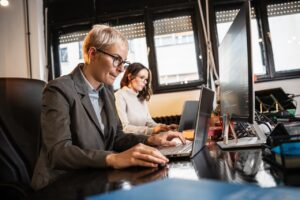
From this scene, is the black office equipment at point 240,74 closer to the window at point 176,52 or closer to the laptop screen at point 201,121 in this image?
the laptop screen at point 201,121

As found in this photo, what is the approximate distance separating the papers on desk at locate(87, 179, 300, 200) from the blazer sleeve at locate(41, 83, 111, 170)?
15.6 inches

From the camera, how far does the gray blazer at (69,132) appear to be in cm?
85

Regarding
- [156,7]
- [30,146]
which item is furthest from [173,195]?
[156,7]

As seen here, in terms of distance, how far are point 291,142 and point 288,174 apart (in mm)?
76

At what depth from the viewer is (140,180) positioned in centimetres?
59

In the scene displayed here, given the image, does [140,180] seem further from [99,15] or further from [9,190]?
[99,15]

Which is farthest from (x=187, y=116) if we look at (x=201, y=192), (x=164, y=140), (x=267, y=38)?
(x=267, y=38)

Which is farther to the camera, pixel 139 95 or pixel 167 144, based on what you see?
pixel 139 95

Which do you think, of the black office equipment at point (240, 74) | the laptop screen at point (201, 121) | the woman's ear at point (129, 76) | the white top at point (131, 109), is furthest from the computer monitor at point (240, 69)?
the woman's ear at point (129, 76)

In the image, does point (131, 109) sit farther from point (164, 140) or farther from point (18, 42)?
point (18, 42)

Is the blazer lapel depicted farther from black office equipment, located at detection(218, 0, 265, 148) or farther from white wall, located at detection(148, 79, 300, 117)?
white wall, located at detection(148, 79, 300, 117)

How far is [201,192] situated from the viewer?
412 mm

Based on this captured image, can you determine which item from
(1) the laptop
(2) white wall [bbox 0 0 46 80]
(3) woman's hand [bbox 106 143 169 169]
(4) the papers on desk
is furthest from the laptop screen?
(2) white wall [bbox 0 0 46 80]

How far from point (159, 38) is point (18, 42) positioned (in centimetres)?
182
